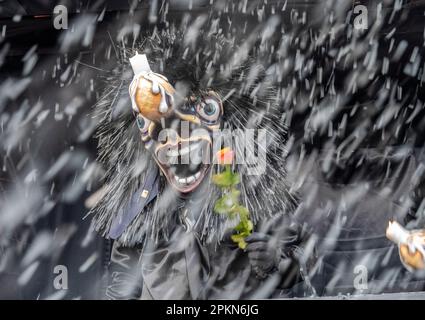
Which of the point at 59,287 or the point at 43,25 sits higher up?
the point at 43,25

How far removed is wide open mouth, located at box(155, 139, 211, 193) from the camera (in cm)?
386

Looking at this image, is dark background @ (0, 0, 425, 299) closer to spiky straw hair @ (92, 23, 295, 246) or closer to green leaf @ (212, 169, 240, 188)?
spiky straw hair @ (92, 23, 295, 246)

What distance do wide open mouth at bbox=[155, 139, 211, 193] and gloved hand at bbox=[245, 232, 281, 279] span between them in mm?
330

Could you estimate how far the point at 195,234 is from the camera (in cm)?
383

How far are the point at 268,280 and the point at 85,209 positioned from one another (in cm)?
81

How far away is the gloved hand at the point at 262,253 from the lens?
3773 mm

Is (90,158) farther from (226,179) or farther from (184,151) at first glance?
(226,179)

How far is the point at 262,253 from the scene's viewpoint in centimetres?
377

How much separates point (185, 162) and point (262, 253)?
0.49 meters

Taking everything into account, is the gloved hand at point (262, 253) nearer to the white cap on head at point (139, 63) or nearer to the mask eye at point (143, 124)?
the mask eye at point (143, 124)

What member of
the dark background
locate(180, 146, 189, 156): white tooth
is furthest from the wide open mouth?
the dark background

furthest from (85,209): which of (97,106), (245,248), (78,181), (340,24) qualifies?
(340,24)

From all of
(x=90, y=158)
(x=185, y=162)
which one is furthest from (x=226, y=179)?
(x=90, y=158)
